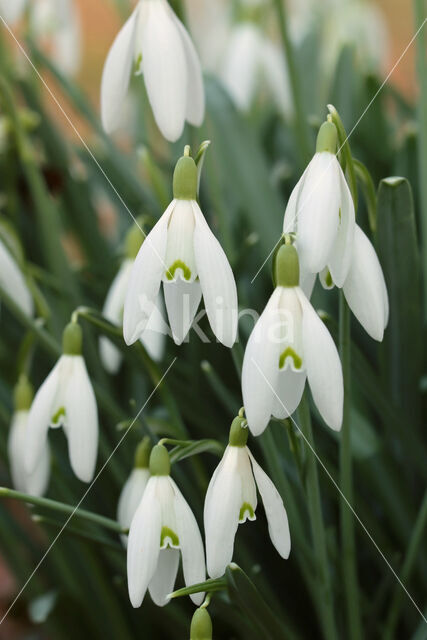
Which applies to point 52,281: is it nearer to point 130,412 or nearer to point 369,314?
point 130,412

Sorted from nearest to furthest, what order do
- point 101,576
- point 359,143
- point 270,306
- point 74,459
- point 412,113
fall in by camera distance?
point 270,306, point 74,459, point 101,576, point 359,143, point 412,113

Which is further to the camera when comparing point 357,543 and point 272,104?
point 272,104

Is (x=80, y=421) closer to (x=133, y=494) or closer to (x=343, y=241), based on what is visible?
(x=133, y=494)

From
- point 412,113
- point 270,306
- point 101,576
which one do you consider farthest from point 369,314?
point 412,113

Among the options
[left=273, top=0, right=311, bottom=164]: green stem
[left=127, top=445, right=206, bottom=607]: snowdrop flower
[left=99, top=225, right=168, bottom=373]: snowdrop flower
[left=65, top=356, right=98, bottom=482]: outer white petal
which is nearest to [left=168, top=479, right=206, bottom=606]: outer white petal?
[left=127, top=445, right=206, bottom=607]: snowdrop flower

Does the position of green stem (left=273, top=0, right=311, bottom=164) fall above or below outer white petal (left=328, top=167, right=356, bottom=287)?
above

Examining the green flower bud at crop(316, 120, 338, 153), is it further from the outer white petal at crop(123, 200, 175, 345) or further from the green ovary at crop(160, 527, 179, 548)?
the green ovary at crop(160, 527, 179, 548)
